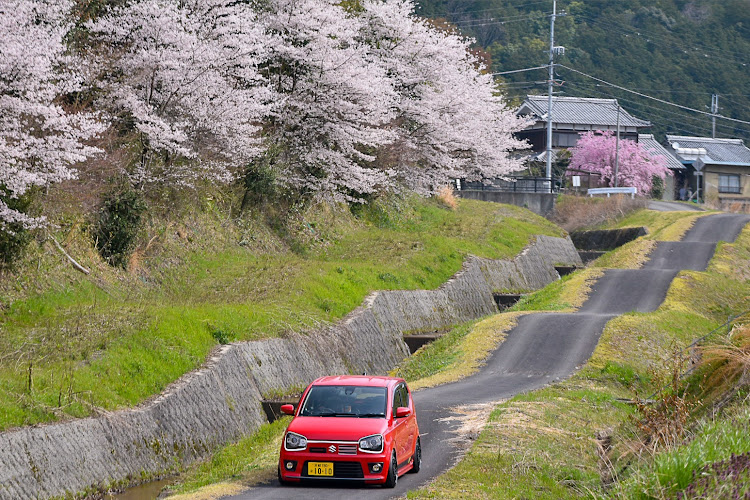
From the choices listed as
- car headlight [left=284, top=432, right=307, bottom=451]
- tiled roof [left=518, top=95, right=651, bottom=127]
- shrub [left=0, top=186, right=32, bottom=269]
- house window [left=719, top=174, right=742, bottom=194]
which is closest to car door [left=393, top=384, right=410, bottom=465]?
car headlight [left=284, top=432, right=307, bottom=451]

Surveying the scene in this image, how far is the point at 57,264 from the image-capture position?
2209cm

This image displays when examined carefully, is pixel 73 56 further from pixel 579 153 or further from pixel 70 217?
pixel 579 153

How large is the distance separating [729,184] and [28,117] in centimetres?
8289

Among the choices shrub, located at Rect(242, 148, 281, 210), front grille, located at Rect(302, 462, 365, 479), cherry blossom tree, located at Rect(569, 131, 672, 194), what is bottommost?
front grille, located at Rect(302, 462, 365, 479)

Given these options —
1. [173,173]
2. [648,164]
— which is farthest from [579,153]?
[173,173]

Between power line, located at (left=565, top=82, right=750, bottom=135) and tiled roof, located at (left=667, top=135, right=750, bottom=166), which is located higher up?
power line, located at (left=565, top=82, right=750, bottom=135)

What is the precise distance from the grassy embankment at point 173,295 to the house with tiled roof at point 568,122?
45.6m

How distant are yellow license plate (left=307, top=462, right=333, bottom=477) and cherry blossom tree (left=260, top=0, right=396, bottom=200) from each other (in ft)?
70.6

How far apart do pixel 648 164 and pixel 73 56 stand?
66.4 meters

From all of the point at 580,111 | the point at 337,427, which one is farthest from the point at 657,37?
the point at 337,427

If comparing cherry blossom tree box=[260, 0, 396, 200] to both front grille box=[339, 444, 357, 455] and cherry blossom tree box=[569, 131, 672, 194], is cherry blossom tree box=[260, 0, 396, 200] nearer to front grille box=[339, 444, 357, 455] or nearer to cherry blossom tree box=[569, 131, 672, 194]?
front grille box=[339, 444, 357, 455]

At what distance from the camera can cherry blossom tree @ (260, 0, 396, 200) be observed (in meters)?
34.4

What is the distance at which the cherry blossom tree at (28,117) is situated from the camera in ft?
62.1

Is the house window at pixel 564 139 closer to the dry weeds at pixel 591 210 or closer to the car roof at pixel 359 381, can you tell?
the dry weeds at pixel 591 210
